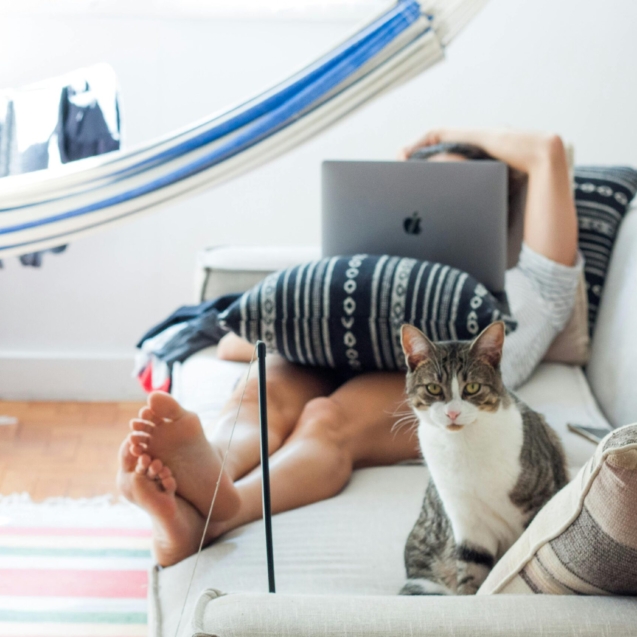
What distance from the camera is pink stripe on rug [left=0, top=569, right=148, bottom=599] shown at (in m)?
1.23

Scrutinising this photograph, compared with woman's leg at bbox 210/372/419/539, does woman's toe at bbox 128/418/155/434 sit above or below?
above

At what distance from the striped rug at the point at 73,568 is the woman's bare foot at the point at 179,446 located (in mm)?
362

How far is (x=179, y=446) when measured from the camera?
2.98 ft

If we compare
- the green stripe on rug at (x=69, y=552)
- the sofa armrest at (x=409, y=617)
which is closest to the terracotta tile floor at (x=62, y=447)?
the green stripe on rug at (x=69, y=552)

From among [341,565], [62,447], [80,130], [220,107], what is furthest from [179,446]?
[220,107]

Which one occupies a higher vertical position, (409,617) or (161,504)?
(409,617)

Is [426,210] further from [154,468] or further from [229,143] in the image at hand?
[154,468]

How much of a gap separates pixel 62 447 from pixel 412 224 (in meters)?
1.16

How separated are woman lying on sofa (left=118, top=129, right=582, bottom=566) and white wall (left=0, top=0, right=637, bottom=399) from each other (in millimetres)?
615

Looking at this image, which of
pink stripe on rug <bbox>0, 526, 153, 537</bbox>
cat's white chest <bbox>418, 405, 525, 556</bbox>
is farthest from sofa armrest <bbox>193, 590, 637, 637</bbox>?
pink stripe on rug <bbox>0, 526, 153, 537</bbox>

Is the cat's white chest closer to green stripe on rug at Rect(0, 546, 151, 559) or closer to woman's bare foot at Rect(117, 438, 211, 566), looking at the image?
woman's bare foot at Rect(117, 438, 211, 566)

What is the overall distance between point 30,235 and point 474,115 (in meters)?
1.47

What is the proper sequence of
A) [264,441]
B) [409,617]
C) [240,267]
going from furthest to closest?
[240,267]
[264,441]
[409,617]

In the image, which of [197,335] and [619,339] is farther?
[197,335]
